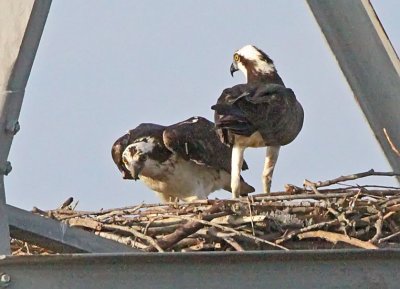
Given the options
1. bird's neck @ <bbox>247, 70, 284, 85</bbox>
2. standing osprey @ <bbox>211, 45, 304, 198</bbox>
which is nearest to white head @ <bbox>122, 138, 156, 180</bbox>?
bird's neck @ <bbox>247, 70, 284, 85</bbox>

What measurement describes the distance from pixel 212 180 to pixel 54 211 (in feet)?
8.71

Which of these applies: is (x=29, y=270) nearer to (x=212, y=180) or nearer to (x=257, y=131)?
(x=257, y=131)

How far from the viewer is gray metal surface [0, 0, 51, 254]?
249 cm

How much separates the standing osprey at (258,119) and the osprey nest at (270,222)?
0.95m

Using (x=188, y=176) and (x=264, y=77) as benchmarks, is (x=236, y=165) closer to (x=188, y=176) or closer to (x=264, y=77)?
(x=264, y=77)

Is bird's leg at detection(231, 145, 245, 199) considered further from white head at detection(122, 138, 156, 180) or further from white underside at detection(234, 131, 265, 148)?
white head at detection(122, 138, 156, 180)

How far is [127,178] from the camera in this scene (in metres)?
8.79

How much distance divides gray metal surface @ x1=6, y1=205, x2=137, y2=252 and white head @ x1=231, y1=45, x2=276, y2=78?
5401 mm

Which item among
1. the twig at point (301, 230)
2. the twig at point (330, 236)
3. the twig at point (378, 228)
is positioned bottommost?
the twig at point (378, 228)

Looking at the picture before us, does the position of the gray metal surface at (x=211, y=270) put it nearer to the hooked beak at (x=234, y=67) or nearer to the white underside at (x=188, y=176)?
the white underside at (x=188, y=176)

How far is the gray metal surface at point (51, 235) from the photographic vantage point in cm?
258

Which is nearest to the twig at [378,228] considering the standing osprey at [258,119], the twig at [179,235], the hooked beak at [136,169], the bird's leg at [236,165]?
the twig at [179,235]

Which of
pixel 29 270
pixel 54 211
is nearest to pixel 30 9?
pixel 29 270

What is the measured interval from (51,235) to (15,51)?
51cm
